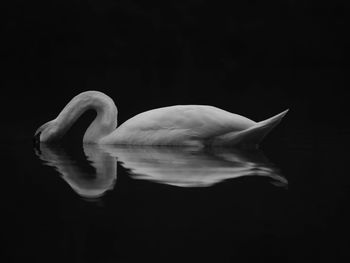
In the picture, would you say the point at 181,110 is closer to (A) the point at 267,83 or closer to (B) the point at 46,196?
(B) the point at 46,196

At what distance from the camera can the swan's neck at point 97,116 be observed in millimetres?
11570

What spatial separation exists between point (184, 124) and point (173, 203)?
148 inches

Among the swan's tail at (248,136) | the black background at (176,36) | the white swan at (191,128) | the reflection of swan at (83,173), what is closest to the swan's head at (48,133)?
the reflection of swan at (83,173)

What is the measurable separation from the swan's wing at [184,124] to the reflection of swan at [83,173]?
704 millimetres

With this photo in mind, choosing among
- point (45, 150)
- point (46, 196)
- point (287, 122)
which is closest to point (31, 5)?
point (287, 122)

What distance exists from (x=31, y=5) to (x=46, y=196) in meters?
37.4

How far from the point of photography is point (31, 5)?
4334 centimetres

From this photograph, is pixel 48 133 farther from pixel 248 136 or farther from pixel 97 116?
pixel 248 136

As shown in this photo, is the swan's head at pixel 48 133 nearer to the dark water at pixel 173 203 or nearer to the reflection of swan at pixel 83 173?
the reflection of swan at pixel 83 173

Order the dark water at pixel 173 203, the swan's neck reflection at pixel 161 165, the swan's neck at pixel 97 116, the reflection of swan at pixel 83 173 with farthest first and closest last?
the swan's neck at pixel 97 116
the swan's neck reflection at pixel 161 165
the reflection of swan at pixel 83 173
the dark water at pixel 173 203

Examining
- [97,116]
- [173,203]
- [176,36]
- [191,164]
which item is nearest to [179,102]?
[97,116]

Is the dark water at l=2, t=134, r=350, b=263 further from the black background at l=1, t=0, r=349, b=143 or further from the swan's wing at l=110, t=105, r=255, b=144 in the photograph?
the black background at l=1, t=0, r=349, b=143

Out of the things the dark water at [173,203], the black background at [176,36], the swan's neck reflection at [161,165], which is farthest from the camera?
the black background at [176,36]

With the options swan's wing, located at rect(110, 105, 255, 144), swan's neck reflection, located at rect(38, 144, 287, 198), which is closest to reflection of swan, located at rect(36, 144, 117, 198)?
swan's neck reflection, located at rect(38, 144, 287, 198)
